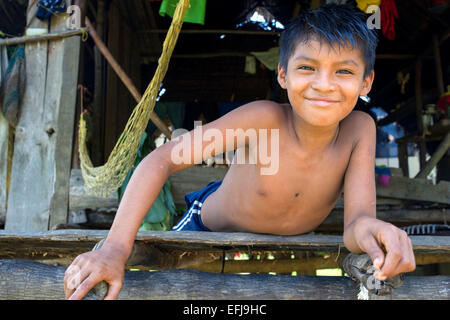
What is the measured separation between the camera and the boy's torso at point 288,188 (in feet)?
6.12

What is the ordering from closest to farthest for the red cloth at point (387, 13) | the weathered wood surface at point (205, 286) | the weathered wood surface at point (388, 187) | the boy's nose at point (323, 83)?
the weathered wood surface at point (205, 286), the boy's nose at point (323, 83), the weathered wood surface at point (388, 187), the red cloth at point (387, 13)

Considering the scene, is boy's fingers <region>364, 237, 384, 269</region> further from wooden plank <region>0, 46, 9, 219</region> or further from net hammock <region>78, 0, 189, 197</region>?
wooden plank <region>0, 46, 9, 219</region>

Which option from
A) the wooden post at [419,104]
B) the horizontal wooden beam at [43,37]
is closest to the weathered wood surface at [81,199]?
the horizontal wooden beam at [43,37]

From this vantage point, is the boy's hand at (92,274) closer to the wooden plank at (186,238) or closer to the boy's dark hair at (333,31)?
the wooden plank at (186,238)

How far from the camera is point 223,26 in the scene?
5.81m

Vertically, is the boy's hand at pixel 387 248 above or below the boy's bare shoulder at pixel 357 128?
below

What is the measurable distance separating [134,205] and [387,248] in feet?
2.64

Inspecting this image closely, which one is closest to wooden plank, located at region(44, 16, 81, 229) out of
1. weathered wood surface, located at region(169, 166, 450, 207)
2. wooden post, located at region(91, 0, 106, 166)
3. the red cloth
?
weathered wood surface, located at region(169, 166, 450, 207)

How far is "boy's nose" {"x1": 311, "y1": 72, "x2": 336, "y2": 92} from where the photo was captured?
149cm

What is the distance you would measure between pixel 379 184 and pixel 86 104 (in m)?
3.08

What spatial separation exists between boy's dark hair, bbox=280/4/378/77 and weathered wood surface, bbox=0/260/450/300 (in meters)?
0.88

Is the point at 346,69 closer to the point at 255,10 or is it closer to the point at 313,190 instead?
the point at 313,190

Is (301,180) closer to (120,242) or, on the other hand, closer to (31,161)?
(120,242)

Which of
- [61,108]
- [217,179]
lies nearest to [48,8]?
[61,108]
